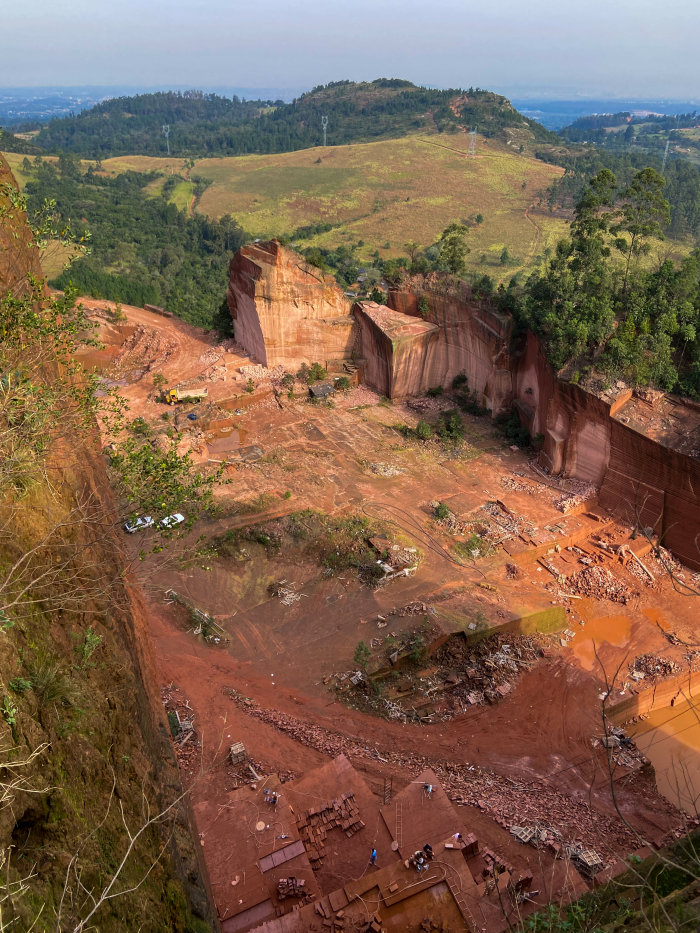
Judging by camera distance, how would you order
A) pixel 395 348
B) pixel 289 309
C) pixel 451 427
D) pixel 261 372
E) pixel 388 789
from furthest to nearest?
pixel 261 372, pixel 289 309, pixel 395 348, pixel 451 427, pixel 388 789

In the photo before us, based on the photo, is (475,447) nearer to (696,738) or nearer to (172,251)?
(696,738)

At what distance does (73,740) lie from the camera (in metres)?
6.02

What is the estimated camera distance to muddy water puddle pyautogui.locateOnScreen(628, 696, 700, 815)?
44.7ft

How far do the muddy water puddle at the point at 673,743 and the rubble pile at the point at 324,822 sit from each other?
7392 mm

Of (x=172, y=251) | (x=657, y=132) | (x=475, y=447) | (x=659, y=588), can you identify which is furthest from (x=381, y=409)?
(x=657, y=132)

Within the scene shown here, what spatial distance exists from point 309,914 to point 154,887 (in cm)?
399

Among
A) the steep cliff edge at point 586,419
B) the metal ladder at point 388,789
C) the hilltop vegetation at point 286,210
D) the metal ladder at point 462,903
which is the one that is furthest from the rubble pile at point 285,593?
the hilltop vegetation at point 286,210

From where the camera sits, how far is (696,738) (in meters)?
14.7

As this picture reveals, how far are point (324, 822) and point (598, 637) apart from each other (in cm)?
952

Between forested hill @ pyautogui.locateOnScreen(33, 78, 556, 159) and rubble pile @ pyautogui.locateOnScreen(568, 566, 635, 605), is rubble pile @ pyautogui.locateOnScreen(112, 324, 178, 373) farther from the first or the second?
forested hill @ pyautogui.locateOnScreen(33, 78, 556, 159)

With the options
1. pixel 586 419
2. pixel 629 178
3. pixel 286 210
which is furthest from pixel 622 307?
pixel 286 210

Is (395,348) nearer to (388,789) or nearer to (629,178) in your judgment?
(388,789)

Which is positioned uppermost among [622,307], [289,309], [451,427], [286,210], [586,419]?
[286,210]

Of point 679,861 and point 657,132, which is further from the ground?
point 657,132
